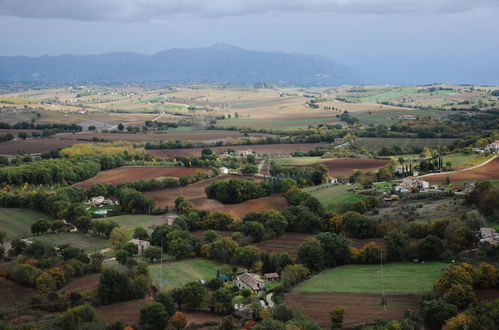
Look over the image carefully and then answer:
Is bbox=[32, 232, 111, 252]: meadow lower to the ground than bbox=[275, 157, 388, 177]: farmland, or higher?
lower

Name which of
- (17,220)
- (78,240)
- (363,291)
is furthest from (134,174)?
(363,291)

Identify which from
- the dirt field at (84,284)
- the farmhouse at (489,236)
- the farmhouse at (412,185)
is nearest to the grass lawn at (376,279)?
the farmhouse at (489,236)

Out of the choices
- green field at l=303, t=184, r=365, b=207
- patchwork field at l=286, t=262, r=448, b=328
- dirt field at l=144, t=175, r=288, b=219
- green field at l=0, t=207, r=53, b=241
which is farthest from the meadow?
green field at l=303, t=184, r=365, b=207

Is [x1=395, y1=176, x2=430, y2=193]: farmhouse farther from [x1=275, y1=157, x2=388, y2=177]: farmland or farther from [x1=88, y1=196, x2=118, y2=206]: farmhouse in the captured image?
[x1=88, y1=196, x2=118, y2=206]: farmhouse

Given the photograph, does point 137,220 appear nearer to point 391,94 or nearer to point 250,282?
point 250,282

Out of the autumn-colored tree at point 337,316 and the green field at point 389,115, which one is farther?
the green field at point 389,115

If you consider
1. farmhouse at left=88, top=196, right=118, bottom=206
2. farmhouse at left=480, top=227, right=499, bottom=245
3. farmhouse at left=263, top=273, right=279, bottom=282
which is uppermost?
farmhouse at left=480, top=227, right=499, bottom=245

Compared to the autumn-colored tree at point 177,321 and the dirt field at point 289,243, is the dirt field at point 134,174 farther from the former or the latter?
the autumn-colored tree at point 177,321
